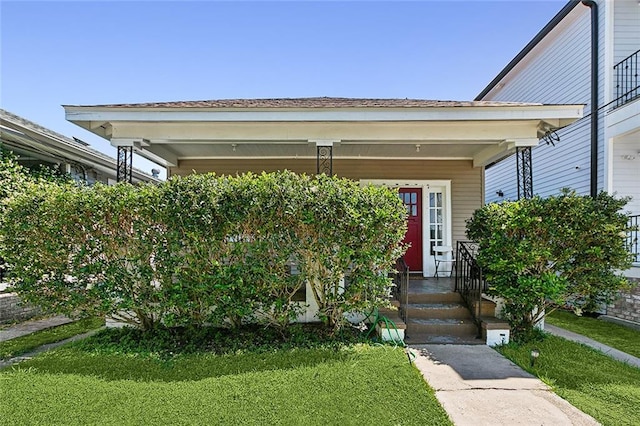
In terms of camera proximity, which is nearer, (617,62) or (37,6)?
(37,6)

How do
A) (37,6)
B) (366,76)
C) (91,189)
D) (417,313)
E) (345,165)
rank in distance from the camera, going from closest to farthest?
(91,189)
(417,313)
(37,6)
(345,165)
(366,76)

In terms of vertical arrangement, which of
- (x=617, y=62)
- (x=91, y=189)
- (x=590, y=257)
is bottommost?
(x=590, y=257)

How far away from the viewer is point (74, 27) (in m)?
7.17

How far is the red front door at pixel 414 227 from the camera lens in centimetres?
770

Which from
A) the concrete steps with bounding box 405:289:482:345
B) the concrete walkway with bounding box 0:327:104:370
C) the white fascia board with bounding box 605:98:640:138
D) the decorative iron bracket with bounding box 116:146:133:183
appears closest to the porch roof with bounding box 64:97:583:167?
the decorative iron bracket with bounding box 116:146:133:183

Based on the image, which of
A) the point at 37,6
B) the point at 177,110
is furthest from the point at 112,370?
the point at 37,6

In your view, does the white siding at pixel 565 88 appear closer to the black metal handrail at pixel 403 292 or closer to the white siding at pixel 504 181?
the white siding at pixel 504 181

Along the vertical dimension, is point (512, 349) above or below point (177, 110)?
below

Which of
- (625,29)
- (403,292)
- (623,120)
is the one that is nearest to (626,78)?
(625,29)

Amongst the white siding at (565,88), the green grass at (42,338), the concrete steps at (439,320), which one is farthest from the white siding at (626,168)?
the green grass at (42,338)

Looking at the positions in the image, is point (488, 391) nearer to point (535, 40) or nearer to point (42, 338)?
point (42, 338)

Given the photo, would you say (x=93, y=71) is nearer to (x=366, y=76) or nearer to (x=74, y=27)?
(x=74, y=27)

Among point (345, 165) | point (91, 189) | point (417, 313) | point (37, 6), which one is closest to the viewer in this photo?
point (91, 189)

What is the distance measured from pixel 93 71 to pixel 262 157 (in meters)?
5.40
